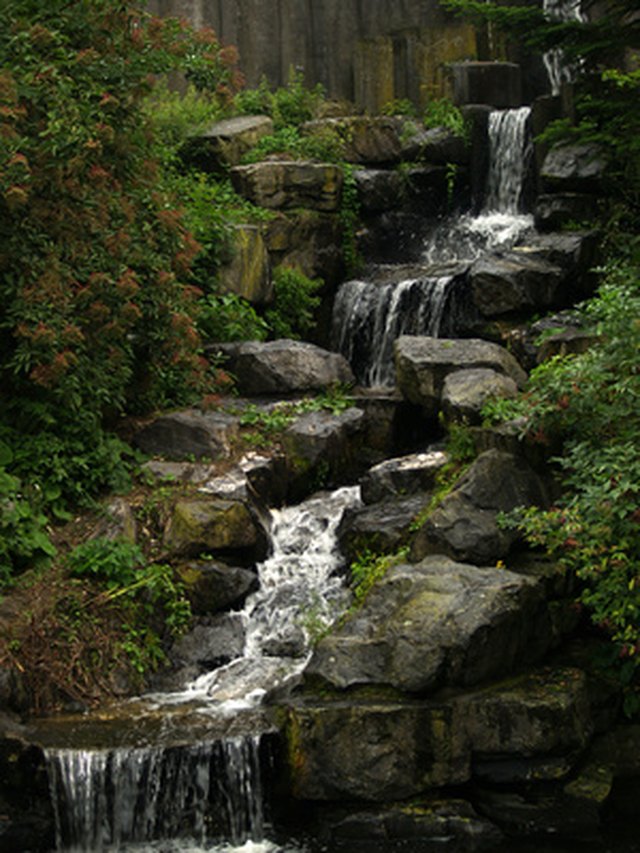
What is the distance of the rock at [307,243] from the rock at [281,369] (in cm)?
246

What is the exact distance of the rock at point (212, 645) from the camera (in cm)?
920

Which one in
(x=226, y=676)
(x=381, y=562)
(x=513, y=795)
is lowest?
(x=513, y=795)

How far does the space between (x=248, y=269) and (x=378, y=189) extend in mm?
2915

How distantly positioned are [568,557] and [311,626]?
2.15 m

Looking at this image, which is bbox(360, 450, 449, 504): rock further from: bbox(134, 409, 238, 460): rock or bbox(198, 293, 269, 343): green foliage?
bbox(198, 293, 269, 343): green foliage

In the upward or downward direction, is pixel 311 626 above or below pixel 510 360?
below

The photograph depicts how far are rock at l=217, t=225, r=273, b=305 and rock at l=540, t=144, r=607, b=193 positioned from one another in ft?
11.3

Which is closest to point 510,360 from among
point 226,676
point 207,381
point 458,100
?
point 207,381

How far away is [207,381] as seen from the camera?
39.9 ft

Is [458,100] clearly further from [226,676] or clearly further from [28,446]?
[226,676]

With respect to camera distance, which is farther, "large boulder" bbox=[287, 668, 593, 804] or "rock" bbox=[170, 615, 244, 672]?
"rock" bbox=[170, 615, 244, 672]

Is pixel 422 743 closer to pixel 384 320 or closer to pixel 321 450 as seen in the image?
pixel 321 450

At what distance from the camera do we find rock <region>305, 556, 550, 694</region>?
7668 millimetres

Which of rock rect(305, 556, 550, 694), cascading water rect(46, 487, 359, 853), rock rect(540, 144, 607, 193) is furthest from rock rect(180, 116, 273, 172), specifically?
cascading water rect(46, 487, 359, 853)
